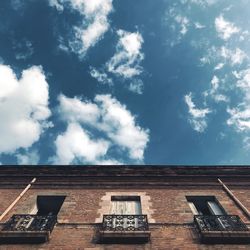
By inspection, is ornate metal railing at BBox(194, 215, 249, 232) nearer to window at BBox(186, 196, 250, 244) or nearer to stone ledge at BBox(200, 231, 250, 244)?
window at BBox(186, 196, 250, 244)

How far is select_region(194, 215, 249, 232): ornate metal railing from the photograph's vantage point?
26.0 feet

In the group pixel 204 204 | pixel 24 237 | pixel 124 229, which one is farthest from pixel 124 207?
pixel 24 237

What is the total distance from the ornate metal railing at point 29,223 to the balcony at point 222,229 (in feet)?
15.8

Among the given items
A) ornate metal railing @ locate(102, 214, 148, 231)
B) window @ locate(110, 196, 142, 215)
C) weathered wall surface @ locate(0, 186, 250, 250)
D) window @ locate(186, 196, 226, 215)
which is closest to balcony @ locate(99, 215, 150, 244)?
ornate metal railing @ locate(102, 214, 148, 231)

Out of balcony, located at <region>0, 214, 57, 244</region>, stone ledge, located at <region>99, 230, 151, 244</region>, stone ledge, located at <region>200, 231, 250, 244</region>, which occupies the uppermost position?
balcony, located at <region>0, 214, 57, 244</region>

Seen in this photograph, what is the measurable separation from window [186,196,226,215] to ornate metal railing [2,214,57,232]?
5.29m

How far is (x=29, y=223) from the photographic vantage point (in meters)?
8.41

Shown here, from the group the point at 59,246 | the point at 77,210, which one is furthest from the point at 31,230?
the point at 77,210

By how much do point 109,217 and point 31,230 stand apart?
8.21ft

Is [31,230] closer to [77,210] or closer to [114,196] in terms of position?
[77,210]

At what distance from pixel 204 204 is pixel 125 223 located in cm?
373

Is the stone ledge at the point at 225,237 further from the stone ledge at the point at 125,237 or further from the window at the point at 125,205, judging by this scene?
the window at the point at 125,205

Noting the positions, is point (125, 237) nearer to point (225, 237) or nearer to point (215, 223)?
point (225, 237)

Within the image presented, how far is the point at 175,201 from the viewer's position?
9805 millimetres
